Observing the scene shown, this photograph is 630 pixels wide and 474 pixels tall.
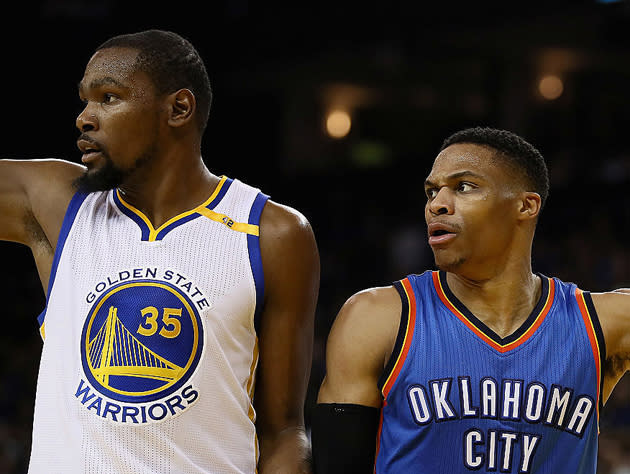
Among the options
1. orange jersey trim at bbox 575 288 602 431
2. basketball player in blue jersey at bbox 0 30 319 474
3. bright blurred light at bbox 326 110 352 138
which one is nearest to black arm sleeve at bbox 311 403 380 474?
A: basketball player in blue jersey at bbox 0 30 319 474

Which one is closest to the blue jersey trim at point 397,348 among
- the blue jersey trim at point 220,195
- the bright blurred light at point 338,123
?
the blue jersey trim at point 220,195

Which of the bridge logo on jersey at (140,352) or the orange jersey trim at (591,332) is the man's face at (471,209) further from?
the bridge logo on jersey at (140,352)

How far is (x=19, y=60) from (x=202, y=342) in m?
9.60

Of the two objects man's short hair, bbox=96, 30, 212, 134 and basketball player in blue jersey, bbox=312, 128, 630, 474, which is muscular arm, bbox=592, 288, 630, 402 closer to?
basketball player in blue jersey, bbox=312, 128, 630, 474

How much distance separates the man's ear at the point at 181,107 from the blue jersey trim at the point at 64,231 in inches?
12.9

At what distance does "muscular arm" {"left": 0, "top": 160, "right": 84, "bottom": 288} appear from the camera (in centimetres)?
262

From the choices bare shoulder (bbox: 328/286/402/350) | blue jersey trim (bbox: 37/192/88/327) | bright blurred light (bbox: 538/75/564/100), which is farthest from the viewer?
bright blurred light (bbox: 538/75/564/100)

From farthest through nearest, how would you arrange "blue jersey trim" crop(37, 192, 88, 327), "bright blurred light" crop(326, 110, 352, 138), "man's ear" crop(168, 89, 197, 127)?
1. "bright blurred light" crop(326, 110, 352, 138)
2. "man's ear" crop(168, 89, 197, 127)
3. "blue jersey trim" crop(37, 192, 88, 327)

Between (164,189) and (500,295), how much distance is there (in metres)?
0.97

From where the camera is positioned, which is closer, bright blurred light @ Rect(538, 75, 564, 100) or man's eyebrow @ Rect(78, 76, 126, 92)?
man's eyebrow @ Rect(78, 76, 126, 92)

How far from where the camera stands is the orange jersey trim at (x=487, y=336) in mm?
2426

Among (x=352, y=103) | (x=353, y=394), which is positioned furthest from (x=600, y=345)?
(x=352, y=103)

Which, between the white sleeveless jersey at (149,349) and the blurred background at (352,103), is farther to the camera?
the blurred background at (352,103)

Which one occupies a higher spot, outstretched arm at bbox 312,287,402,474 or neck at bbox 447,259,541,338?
neck at bbox 447,259,541,338
